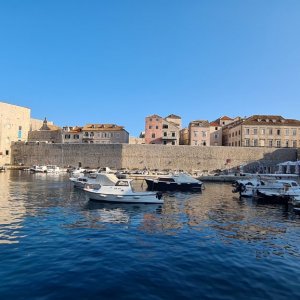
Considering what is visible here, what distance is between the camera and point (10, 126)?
74250mm

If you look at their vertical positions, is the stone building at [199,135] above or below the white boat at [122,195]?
above

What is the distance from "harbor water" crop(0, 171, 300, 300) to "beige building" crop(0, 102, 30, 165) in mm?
61229

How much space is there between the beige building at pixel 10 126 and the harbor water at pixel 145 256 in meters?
61.2

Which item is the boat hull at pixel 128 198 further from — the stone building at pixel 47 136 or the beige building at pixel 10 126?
the stone building at pixel 47 136

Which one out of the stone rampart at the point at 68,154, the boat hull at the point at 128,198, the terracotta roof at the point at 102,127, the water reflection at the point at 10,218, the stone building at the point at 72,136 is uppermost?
the terracotta roof at the point at 102,127

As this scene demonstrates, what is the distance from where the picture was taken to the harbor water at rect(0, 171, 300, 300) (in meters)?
7.16

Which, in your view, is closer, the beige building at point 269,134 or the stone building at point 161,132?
the beige building at point 269,134

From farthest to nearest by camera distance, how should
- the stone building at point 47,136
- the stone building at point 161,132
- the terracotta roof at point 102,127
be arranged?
the stone building at point 47,136
the terracotta roof at point 102,127
the stone building at point 161,132

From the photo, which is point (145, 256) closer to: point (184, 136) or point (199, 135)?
point (199, 135)

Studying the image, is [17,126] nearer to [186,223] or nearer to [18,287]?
[186,223]

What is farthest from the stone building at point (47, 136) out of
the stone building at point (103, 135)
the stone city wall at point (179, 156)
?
the stone city wall at point (179, 156)

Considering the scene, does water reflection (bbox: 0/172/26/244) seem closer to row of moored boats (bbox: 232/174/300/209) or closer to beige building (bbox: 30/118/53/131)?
row of moored boats (bbox: 232/174/300/209)

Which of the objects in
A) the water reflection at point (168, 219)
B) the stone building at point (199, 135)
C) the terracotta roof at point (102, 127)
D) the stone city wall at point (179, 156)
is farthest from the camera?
the terracotta roof at point (102, 127)

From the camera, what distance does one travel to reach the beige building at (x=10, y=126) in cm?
7175
